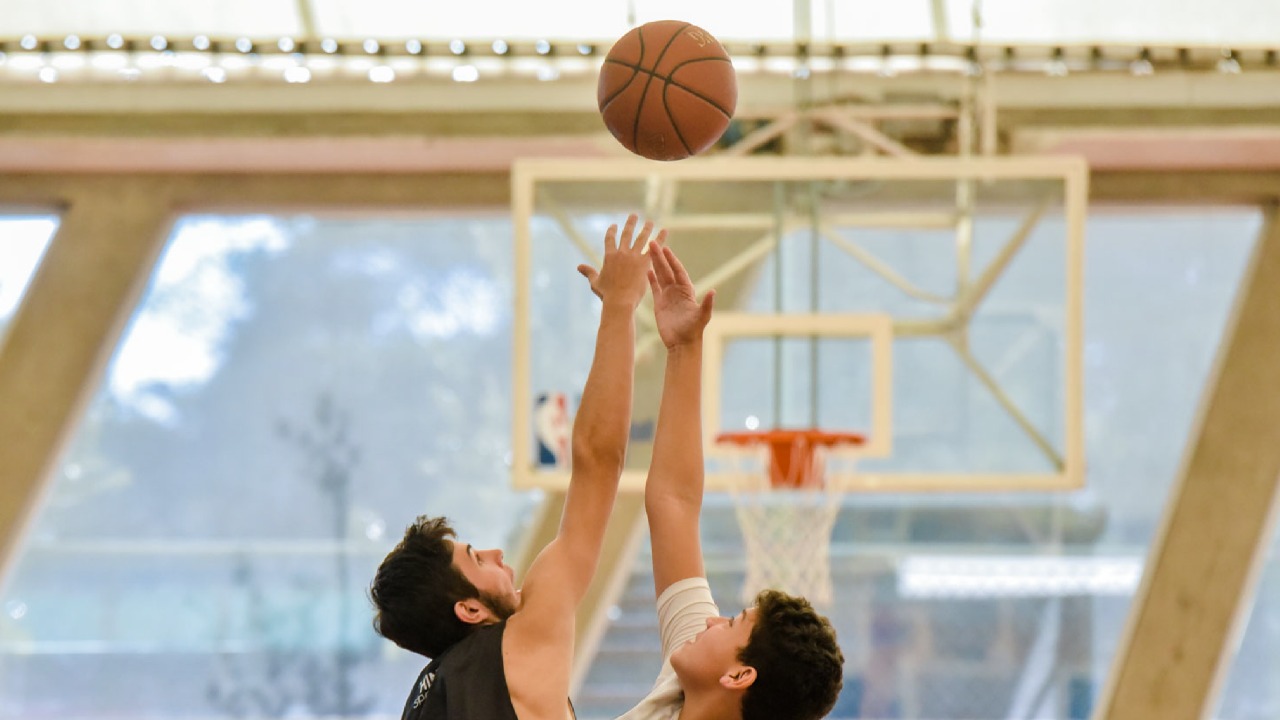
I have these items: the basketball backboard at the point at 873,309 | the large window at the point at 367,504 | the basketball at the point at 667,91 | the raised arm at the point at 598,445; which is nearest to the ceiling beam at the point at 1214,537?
the basketball backboard at the point at 873,309

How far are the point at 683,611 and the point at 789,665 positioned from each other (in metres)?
0.29

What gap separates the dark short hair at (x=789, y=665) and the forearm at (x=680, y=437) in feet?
1.06

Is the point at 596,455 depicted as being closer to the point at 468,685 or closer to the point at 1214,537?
the point at 468,685

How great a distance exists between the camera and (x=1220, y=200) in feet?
21.6

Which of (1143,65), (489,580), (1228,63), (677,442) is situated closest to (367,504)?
(1143,65)

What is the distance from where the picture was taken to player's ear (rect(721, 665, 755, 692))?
6.96 feet

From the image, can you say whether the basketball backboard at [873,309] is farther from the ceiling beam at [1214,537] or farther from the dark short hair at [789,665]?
the dark short hair at [789,665]

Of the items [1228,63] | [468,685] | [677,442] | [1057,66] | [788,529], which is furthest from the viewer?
[1057,66]

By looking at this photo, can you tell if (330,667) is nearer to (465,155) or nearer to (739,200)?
(465,155)

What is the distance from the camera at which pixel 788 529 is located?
17.6ft

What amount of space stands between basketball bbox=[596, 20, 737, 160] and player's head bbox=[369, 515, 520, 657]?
119cm

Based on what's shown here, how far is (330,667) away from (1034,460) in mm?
5866

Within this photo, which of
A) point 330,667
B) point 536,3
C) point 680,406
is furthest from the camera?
point 330,667

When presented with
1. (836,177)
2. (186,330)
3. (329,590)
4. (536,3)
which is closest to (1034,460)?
(836,177)
